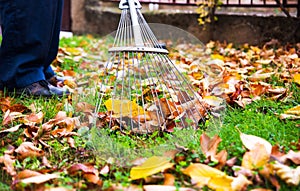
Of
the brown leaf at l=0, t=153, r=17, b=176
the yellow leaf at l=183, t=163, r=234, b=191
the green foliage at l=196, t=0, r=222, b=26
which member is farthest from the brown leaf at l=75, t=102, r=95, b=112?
the green foliage at l=196, t=0, r=222, b=26

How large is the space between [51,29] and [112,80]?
49 centimetres

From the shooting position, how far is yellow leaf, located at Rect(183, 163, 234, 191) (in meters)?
1.19

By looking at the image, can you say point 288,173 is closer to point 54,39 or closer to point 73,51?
point 54,39

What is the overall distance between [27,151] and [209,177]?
0.61 m

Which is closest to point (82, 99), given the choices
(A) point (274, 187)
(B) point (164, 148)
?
(B) point (164, 148)

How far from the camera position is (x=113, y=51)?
5.36ft

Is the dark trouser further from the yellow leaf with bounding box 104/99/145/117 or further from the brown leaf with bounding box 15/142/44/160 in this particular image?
the brown leaf with bounding box 15/142/44/160

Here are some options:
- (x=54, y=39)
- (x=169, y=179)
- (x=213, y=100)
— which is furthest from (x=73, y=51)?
(x=169, y=179)

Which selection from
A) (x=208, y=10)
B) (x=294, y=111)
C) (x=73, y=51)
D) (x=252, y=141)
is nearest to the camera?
(x=252, y=141)

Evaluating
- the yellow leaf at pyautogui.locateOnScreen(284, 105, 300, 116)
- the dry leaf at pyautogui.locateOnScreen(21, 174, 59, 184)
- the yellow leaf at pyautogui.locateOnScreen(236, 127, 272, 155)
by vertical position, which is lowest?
the dry leaf at pyautogui.locateOnScreen(21, 174, 59, 184)

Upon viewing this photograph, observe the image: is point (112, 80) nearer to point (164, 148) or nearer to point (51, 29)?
point (51, 29)

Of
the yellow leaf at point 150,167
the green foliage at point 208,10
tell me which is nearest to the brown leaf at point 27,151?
the yellow leaf at point 150,167

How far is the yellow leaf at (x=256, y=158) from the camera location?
4.13 feet

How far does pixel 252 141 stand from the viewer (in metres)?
1.37
